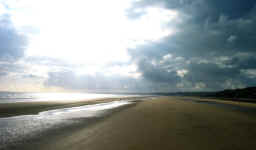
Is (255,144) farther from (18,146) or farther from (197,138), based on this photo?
(18,146)

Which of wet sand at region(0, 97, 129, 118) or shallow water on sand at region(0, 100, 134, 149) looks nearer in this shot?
shallow water on sand at region(0, 100, 134, 149)

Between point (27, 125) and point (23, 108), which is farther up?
point (27, 125)

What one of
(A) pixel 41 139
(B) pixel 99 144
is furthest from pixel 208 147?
(A) pixel 41 139

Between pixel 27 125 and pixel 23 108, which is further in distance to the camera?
pixel 23 108

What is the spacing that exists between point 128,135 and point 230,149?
5.97 metres

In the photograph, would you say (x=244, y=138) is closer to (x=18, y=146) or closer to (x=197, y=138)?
(x=197, y=138)

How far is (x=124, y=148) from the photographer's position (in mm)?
7539

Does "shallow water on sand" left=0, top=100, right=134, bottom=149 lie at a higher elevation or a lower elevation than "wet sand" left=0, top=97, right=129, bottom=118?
higher

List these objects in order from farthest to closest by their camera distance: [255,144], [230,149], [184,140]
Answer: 1. [184,140]
2. [255,144]
3. [230,149]

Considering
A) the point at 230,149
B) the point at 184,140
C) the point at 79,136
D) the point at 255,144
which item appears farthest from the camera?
the point at 79,136

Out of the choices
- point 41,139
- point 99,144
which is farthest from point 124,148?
point 41,139

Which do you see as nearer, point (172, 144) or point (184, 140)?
point (172, 144)

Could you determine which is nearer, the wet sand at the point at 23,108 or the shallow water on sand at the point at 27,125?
the shallow water on sand at the point at 27,125

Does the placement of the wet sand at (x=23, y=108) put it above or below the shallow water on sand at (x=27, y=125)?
below
